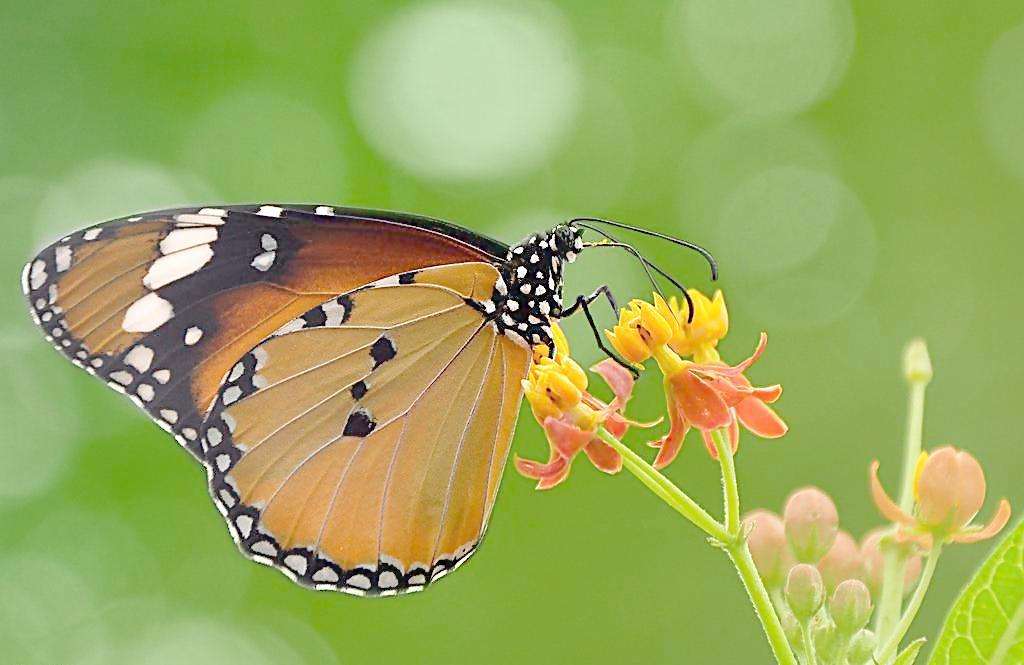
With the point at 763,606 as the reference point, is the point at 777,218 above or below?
above

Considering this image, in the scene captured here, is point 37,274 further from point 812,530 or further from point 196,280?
point 812,530

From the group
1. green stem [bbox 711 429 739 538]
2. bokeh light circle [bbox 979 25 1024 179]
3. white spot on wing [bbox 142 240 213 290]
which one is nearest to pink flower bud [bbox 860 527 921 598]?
green stem [bbox 711 429 739 538]

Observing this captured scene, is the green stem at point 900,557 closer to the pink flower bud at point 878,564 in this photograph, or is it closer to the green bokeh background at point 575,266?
the pink flower bud at point 878,564

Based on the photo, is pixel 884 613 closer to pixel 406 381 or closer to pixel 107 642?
pixel 406 381

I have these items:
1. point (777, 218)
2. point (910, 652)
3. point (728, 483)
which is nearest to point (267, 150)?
point (777, 218)

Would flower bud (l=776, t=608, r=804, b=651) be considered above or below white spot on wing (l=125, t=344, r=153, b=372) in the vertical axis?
below

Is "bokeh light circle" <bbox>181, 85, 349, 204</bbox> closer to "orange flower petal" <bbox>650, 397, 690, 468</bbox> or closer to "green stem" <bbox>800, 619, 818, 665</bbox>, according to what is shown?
"orange flower petal" <bbox>650, 397, 690, 468</bbox>
